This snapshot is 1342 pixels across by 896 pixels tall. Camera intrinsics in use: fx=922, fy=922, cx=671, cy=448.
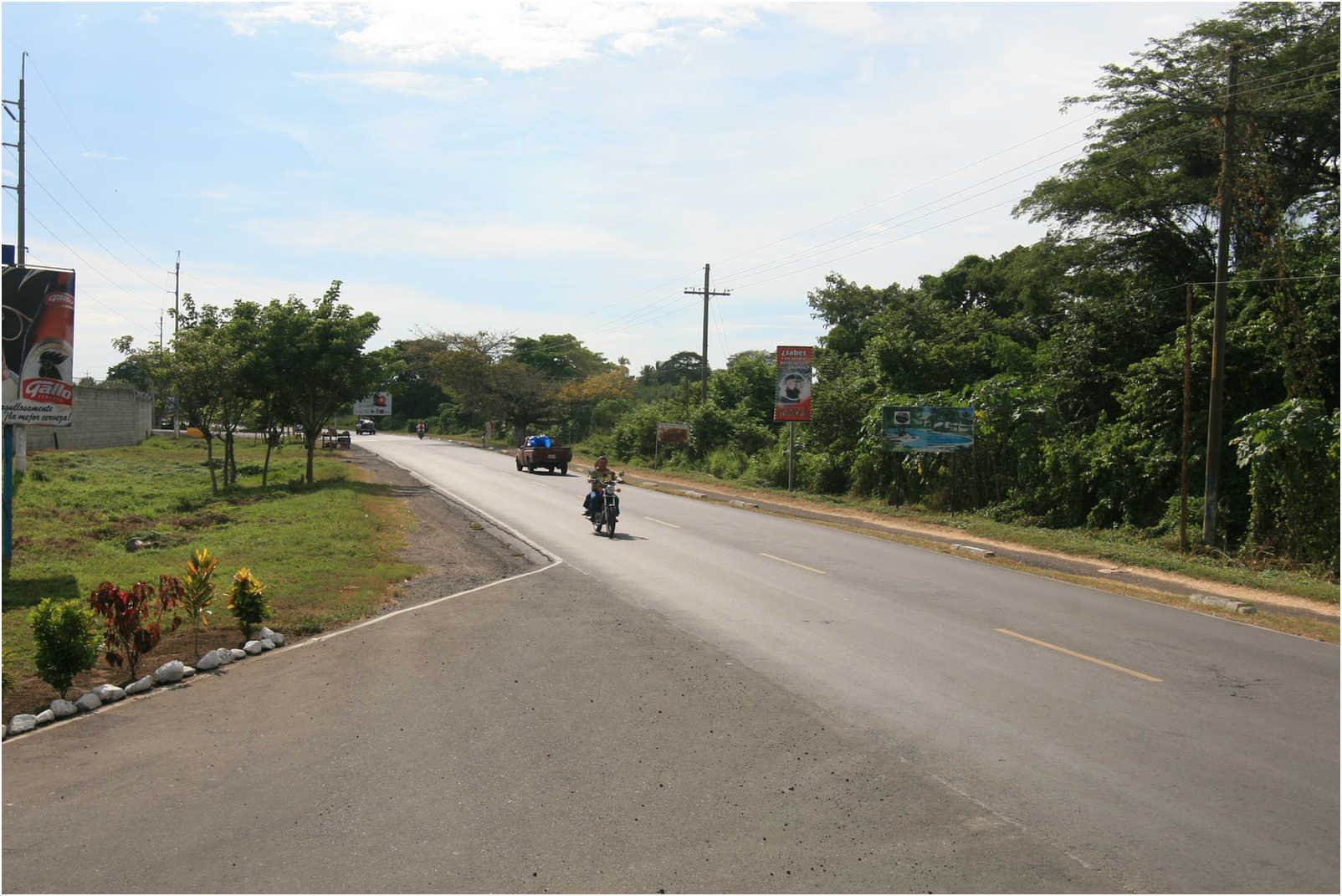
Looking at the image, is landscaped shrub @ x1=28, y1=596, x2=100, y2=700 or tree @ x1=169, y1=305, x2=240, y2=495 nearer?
landscaped shrub @ x1=28, y1=596, x2=100, y2=700

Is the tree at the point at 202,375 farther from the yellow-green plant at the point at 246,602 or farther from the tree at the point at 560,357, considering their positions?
the tree at the point at 560,357

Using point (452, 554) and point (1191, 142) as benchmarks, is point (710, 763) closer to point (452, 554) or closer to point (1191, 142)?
point (452, 554)

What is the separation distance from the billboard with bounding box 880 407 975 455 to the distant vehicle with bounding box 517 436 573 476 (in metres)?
18.4

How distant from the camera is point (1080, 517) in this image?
70.7 feet

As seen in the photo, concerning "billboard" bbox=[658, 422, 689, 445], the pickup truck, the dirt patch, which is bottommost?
the dirt patch

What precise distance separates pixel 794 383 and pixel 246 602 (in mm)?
24397

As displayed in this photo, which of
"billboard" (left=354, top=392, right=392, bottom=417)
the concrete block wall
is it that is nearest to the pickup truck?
the concrete block wall

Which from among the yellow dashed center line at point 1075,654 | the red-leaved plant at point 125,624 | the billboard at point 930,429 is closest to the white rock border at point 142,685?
the red-leaved plant at point 125,624

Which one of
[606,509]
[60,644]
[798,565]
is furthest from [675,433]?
[60,644]

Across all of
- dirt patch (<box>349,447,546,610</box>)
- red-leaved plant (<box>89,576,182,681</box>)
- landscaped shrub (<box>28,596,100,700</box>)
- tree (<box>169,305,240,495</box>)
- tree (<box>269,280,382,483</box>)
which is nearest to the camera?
landscaped shrub (<box>28,596,100,700</box>)

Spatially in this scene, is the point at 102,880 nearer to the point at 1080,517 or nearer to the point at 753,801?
the point at 753,801

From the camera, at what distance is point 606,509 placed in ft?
65.7

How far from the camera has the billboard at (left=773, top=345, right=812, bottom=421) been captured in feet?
106

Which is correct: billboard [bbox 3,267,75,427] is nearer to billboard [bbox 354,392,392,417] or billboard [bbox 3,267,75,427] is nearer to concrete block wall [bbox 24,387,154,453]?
concrete block wall [bbox 24,387,154,453]
